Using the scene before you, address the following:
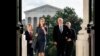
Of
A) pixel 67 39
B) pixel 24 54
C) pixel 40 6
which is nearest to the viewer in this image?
pixel 67 39

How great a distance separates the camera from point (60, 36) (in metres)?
5.41

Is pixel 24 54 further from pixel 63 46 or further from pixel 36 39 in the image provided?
pixel 63 46

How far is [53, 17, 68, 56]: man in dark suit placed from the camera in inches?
209

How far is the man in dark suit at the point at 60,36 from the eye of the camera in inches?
209

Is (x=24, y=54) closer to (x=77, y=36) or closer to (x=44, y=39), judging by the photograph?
(x=44, y=39)

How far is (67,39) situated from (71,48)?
227 millimetres

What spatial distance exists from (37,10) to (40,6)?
817 mm

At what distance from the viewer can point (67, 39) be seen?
5.51 meters

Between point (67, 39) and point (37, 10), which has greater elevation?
point (37, 10)
